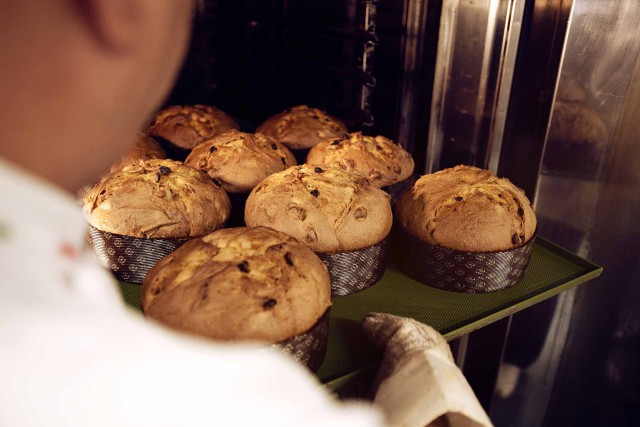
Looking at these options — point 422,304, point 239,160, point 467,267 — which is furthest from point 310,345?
point 239,160

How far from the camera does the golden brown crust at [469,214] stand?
2.13 m

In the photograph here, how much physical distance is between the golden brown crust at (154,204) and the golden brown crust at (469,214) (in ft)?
2.77

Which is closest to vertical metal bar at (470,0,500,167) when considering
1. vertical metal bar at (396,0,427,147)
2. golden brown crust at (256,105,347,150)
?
vertical metal bar at (396,0,427,147)

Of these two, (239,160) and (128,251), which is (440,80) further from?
(128,251)

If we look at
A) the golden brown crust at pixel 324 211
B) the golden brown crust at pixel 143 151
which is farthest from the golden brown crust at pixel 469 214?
the golden brown crust at pixel 143 151

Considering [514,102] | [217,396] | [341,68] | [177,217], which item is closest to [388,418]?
[217,396]

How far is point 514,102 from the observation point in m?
2.68

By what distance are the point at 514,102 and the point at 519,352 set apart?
146 cm

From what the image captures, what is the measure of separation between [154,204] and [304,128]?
136cm

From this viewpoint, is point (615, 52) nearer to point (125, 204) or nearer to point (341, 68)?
point (341, 68)

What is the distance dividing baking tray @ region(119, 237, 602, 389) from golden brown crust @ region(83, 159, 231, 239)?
25 cm

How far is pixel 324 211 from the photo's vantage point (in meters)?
2.10

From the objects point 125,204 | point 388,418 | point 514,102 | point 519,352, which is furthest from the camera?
point 519,352

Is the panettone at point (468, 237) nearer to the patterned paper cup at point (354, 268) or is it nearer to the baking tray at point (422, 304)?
the baking tray at point (422, 304)
